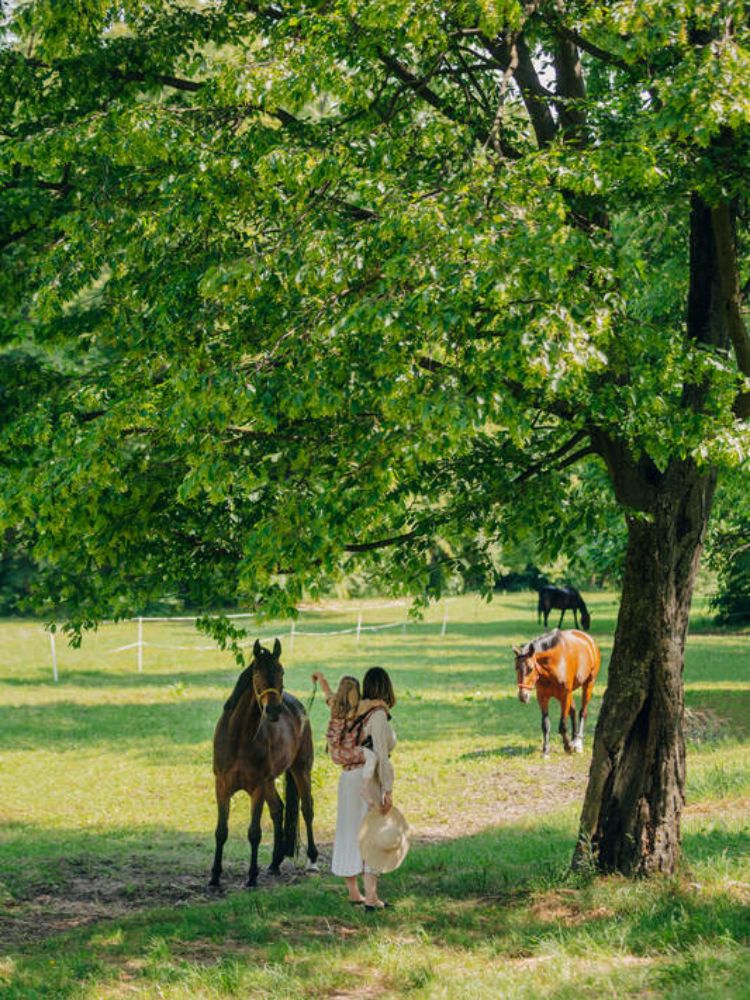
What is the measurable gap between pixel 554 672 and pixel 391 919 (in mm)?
10435

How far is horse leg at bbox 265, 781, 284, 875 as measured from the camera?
40.5 ft

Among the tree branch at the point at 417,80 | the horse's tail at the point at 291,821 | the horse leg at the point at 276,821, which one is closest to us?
the tree branch at the point at 417,80

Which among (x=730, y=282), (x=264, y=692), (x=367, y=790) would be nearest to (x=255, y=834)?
(x=264, y=692)

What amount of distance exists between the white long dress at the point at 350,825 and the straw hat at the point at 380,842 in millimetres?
123

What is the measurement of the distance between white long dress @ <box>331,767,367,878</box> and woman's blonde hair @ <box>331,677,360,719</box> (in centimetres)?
48

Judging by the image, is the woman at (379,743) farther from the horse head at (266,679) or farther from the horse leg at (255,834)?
the horse leg at (255,834)

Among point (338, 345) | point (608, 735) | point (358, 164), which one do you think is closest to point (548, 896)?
point (608, 735)

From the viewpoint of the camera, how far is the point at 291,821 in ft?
42.4

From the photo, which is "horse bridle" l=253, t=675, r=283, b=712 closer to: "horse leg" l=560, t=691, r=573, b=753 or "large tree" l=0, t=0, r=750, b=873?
"large tree" l=0, t=0, r=750, b=873

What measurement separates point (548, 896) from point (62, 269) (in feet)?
20.6

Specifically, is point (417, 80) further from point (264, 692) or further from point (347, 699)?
point (264, 692)

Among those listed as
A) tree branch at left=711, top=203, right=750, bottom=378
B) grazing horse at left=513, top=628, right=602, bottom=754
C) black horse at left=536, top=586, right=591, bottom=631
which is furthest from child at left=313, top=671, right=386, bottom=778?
black horse at left=536, top=586, right=591, bottom=631

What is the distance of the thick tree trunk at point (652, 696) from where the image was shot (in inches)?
400

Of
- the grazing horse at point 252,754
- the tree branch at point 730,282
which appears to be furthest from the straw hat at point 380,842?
the tree branch at point 730,282
